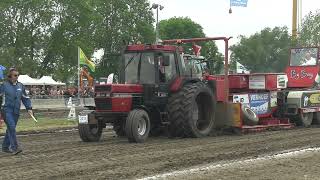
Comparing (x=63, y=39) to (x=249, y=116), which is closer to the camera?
(x=249, y=116)

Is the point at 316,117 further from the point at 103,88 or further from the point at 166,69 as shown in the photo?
the point at 103,88

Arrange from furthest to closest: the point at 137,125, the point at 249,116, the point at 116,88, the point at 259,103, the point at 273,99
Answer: the point at 273,99 → the point at 259,103 → the point at 249,116 → the point at 116,88 → the point at 137,125

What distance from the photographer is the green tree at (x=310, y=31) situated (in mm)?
45219

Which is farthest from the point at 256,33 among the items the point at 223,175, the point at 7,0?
the point at 223,175

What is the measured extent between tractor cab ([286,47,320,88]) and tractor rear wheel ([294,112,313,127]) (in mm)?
1249

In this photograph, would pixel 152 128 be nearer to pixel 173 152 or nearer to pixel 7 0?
pixel 173 152

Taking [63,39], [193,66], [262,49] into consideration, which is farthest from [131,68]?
[262,49]

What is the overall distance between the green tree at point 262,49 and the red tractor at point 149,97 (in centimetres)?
4916

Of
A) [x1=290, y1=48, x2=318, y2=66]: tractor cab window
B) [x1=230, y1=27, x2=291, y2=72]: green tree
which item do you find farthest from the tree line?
[x1=290, y1=48, x2=318, y2=66]: tractor cab window

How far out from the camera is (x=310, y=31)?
152 feet

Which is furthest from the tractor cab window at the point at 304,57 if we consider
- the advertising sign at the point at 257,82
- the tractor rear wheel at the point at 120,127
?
the tractor rear wheel at the point at 120,127

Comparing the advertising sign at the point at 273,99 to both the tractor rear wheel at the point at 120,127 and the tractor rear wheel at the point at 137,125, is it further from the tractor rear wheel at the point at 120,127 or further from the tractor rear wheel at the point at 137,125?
the tractor rear wheel at the point at 137,125

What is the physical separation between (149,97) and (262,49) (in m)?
55.6

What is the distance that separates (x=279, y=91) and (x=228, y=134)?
11.2 feet
